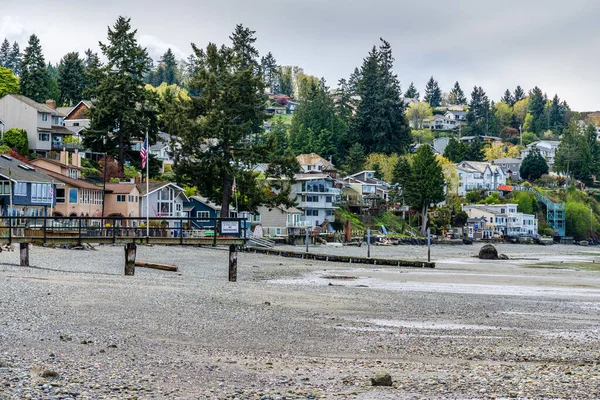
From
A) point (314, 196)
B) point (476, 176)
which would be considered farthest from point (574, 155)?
point (314, 196)

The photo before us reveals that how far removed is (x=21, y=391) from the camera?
12.6 metres

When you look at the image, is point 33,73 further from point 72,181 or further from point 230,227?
point 230,227

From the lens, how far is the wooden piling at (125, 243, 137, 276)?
39594 millimetres

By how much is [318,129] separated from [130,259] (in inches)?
4869

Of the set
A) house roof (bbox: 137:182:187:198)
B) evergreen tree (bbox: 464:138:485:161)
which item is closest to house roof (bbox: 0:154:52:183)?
house roof (bbox: 137:182:187:198)

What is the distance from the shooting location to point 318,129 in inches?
6368

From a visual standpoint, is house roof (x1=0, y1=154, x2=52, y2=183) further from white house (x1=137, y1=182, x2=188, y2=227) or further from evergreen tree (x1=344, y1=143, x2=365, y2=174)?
evergreen tree (x1=344, y1=143, x2=365, y2=174)

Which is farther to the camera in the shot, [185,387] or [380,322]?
[380,322]

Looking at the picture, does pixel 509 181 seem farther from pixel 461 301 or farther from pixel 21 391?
pixel 21 391

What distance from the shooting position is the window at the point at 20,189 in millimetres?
65188

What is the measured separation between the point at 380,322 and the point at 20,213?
48.9 meters

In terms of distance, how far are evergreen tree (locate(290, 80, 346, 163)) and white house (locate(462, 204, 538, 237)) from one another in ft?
97.6

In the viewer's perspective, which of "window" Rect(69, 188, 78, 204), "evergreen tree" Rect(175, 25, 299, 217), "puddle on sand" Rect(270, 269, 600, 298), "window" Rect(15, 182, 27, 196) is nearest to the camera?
"puddle on sand" Rect(270, 269, 600, 298)

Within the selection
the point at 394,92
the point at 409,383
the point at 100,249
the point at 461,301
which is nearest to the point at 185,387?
the point at 409,383
